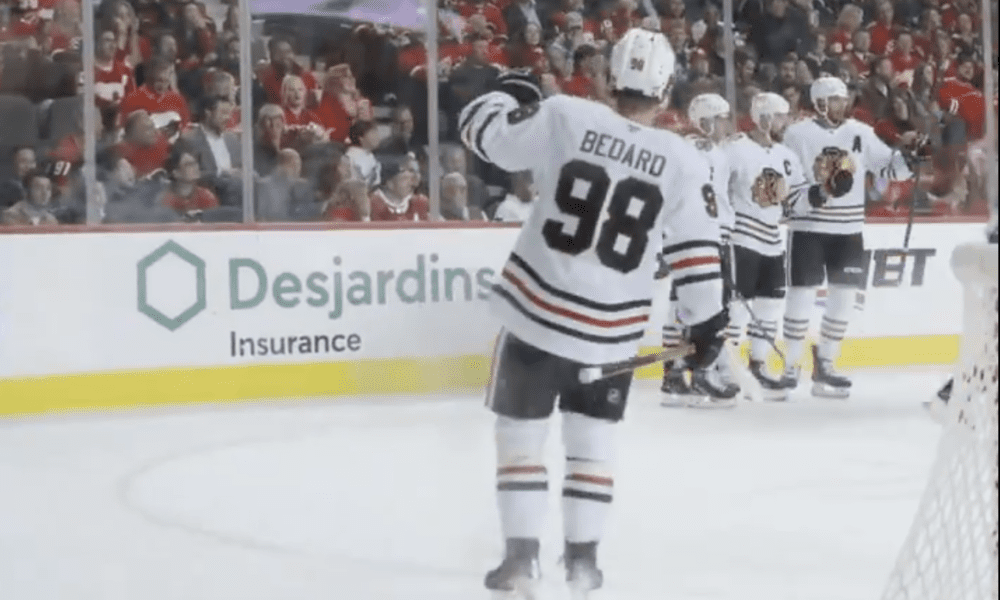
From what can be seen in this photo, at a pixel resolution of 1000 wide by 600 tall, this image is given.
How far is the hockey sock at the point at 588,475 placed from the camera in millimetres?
2672

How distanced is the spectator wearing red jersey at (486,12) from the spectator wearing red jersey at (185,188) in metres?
1.61

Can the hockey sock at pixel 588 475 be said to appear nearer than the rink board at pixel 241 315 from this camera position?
Yes

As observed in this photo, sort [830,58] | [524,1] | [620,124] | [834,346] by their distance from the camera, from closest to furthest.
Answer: [620,124], [834,346], [524,1], [830,58]

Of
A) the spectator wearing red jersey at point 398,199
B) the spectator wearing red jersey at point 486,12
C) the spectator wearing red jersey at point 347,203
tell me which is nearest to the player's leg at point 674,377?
the spectator wearing red jersey at point 398,199

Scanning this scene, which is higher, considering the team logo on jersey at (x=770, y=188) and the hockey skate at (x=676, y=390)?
the team logo on jersey at (x=770, y=188)

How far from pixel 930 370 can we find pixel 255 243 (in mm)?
3089

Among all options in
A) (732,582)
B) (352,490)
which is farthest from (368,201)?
(732,582)

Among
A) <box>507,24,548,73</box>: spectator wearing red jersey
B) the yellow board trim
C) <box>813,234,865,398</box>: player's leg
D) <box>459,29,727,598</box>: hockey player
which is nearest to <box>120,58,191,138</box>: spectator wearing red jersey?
the yellow board trim

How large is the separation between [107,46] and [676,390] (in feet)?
8.43

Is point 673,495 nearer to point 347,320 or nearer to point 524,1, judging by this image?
point 347,320

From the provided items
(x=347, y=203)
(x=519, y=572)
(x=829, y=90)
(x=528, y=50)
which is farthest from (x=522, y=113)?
(x=528, y=50)

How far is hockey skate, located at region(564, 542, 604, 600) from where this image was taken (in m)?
2.69

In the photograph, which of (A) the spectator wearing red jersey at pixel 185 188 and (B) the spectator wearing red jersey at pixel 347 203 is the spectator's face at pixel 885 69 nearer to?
(B) the spectator wearing red jersey at pixel 347 203

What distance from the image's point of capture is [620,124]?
8.53ft
